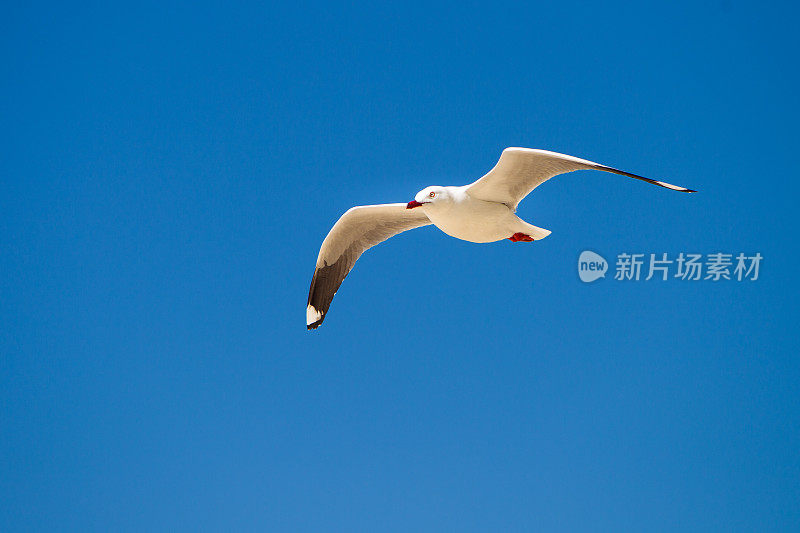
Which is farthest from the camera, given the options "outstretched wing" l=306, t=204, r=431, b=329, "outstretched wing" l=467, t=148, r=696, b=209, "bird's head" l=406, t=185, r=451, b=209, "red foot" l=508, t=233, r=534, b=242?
"outstretched wing" l=306, t=204, r=431, b=329

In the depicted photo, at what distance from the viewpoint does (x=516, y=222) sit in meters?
3.23

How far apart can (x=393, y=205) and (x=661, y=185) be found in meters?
1.39

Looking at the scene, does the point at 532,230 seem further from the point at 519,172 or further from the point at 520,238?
the point at 519,172

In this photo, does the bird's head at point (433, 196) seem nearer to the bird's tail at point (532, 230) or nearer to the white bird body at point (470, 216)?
the white bird body at point (470, 216)

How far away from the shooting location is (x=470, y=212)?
10.5ft

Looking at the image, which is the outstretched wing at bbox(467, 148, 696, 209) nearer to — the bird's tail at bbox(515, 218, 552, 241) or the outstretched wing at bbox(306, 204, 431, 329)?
the bird's tail at bbox(515, 218, 552, 241)

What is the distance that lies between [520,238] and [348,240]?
959mm

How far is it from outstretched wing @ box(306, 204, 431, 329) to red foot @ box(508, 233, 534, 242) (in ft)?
1.74

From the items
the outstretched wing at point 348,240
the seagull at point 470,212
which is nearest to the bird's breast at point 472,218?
the seagull at point 470,212

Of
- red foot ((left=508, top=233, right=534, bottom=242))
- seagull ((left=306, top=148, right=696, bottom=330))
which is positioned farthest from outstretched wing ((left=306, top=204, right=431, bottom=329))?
red foot ((left=508, top=233, right=534, bottom=242))

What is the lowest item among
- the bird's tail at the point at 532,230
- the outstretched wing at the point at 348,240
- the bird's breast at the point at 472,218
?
the bird's tail at the point at 532,230

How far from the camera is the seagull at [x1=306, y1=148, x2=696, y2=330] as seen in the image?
2979 mm

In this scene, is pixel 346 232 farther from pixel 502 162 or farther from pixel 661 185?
pixel 661 185

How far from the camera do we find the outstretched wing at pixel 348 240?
3.70 metres
